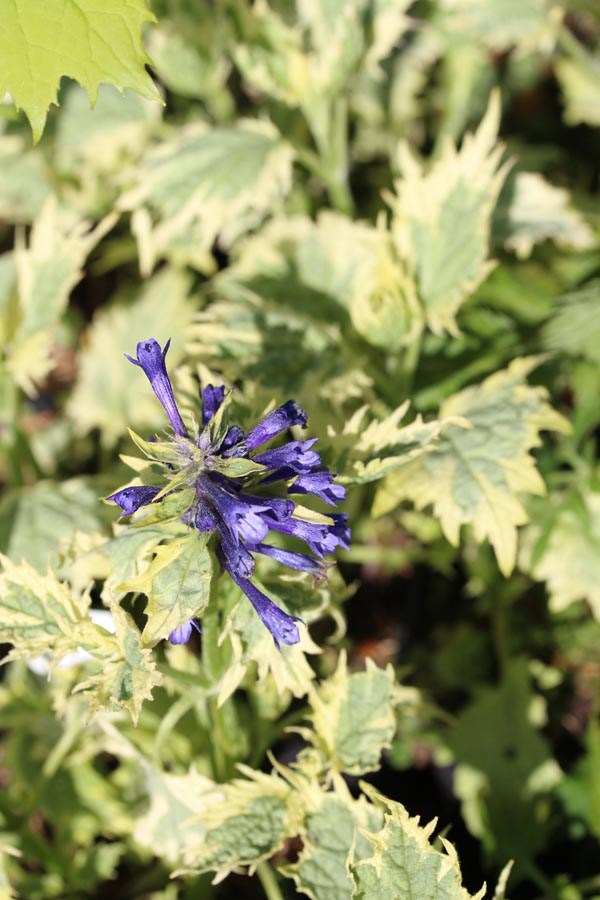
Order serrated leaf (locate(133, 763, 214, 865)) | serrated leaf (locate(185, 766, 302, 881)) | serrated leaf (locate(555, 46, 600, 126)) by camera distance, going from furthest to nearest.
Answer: serrated leaf (locate(555, 46, 600, 126)) → serrated leaf (locate(133, 763, 214, 865)) → serrated leaf (locate(185, 766, 302, 881))

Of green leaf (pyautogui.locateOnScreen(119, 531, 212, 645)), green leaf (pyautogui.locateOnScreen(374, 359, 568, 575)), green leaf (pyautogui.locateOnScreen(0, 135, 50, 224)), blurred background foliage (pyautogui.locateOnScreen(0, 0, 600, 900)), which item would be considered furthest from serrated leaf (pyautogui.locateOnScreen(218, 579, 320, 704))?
green leaf (pyautogui.locateOnScreen(0, 135, 50, 224))

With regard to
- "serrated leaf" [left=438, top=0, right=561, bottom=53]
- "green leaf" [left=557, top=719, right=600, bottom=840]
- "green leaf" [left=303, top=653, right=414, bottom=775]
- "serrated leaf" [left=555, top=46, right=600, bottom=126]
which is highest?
"serrated leaf" [left=438, top=0, right=561, bottom=53]

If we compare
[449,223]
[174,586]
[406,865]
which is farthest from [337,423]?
[406,865]

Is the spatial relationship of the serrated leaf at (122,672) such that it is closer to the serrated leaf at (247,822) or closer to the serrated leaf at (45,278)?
the serrated leaf at (247,822)

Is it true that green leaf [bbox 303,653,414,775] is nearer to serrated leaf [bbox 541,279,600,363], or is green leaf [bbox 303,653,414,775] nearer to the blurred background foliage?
the blurred background foliage

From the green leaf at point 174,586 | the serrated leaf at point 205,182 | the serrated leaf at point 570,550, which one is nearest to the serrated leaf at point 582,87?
the serrated leaf at point 205,182

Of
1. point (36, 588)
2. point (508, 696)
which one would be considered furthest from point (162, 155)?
point (508, 696)
